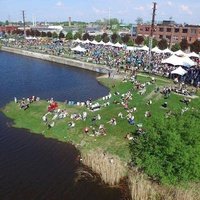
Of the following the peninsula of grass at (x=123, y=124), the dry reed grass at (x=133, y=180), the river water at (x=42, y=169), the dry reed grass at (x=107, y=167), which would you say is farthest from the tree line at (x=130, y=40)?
the dry reed grass at (x=133, y=180)

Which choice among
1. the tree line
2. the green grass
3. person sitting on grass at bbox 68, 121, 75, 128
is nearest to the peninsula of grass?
the green grass

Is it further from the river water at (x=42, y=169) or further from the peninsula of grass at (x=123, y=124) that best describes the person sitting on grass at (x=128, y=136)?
the river water at (x=42, y=169)

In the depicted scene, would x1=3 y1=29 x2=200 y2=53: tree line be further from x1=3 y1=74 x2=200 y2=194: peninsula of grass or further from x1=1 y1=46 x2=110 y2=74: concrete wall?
x1=3 y1=74 x2=200 y2=194: peninsula of grass

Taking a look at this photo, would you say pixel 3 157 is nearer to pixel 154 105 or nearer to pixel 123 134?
pixel 123 134

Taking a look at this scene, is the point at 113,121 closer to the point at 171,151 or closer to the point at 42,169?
the point at 42,169

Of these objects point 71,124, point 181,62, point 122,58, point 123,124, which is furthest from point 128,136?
point 122,58

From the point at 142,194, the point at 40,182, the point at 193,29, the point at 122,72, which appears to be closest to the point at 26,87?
the point at 122,72

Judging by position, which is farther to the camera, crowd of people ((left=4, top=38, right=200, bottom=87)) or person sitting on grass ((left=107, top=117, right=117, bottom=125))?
crowd of people ((left=4, top=38, right=200, bottom=87))
